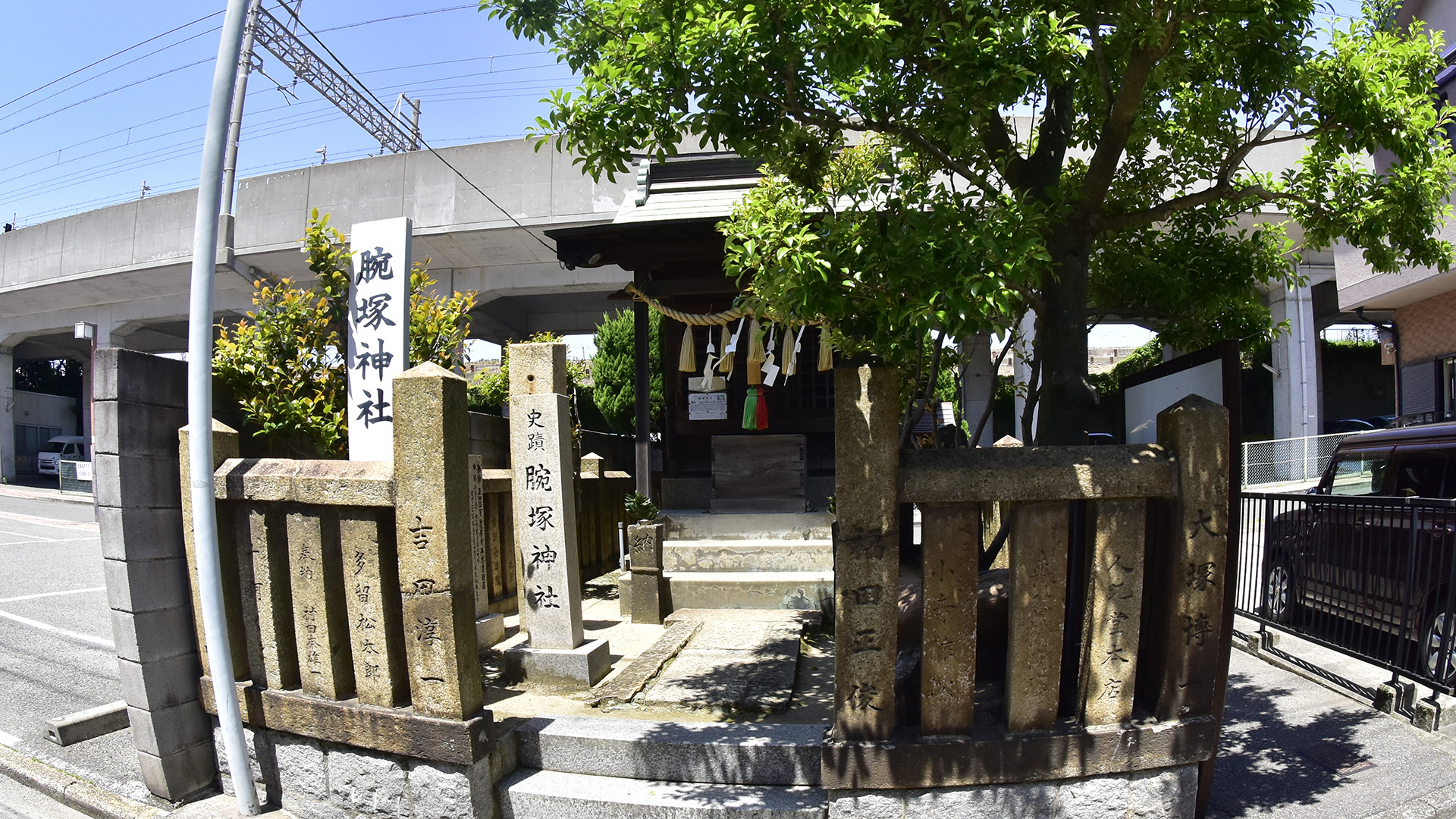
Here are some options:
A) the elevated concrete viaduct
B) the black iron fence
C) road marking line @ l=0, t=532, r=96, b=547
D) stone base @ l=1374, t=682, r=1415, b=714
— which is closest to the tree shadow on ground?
stone base @ l=1374, t=682, r=1415, b=714

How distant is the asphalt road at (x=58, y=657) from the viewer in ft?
19.1

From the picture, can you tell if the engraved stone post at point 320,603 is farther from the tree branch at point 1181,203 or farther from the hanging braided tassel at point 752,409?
the hanging braided tassel at point 752,409

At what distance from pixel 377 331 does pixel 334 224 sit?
16789 mm

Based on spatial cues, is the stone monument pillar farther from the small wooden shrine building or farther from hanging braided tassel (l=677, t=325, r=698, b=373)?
hanging braided tassel (l=677, t=325, r=698, b=373)

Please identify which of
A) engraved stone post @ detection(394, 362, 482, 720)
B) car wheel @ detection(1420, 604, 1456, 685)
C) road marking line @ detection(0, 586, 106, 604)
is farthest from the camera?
road marking line @ detection(0, 586, 106, 604)

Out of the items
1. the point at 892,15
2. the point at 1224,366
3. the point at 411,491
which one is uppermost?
the point at 892,15

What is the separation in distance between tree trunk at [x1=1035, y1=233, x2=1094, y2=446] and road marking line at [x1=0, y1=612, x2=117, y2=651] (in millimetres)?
9492

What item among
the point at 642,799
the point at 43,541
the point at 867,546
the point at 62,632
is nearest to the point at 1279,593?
the point at 867,546

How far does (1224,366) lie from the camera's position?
413cm

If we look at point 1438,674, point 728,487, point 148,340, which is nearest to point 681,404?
point 728,487

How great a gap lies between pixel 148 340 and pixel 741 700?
33229 mm

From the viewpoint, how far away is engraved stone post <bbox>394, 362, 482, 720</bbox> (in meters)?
4.42

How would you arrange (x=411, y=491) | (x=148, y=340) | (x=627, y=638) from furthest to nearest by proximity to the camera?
(x=148, y=340)
(x=627, y=638)
(x=411, y=491)

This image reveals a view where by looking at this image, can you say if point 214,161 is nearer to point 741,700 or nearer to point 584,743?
point 584,743
